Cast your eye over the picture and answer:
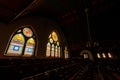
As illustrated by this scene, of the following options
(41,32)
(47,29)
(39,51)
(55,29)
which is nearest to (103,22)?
(55,29)

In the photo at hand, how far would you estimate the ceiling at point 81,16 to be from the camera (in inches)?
282

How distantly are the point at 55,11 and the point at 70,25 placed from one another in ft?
8.52

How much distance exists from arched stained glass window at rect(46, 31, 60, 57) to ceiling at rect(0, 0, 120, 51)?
1.85m

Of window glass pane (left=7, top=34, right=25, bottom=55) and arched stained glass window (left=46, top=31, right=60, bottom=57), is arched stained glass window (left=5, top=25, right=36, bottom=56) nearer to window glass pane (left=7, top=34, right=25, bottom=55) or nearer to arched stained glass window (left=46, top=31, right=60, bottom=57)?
window glass pane (left=7, top=34, right=25, bottom=55)

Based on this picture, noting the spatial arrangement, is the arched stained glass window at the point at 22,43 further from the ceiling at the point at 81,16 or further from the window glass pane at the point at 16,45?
the ceiling at the point at 81,16

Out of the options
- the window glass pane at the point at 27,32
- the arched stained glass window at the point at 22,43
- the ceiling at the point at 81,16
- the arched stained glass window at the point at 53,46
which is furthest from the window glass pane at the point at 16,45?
the arched stained glass window at the point at 53,46

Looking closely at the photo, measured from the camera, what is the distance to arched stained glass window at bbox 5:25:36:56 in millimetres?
5245

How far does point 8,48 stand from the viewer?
16.4ft

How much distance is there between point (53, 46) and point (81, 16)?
13.6 feet

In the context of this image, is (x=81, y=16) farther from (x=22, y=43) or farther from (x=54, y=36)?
(x=22, y=43)

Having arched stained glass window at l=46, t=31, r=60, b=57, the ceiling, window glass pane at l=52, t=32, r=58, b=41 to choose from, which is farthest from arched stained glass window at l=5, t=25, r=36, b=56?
window glass pane at l=52, t=32, r=58, b=41

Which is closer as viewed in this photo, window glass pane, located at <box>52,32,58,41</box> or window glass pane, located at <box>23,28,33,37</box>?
window glass pane, located at <box>23,28,33,37</box>

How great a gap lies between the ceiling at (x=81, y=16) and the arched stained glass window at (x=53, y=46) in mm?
1850

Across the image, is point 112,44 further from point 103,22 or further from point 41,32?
point 41,32
